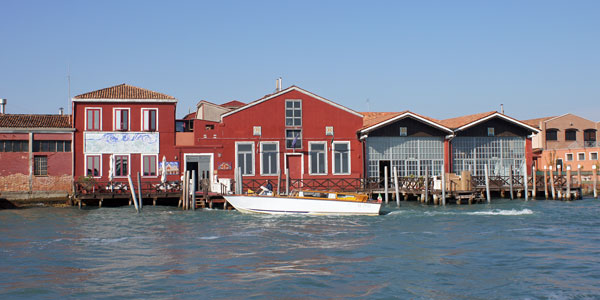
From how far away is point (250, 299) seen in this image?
1248cm

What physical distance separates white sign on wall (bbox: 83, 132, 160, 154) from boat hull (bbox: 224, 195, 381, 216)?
361 inches

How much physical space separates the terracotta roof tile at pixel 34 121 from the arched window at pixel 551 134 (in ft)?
156

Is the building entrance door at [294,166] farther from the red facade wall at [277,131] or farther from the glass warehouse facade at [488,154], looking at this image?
the glass warehouse facade at [488,154]

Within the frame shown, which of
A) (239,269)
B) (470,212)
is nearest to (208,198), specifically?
(470,212)

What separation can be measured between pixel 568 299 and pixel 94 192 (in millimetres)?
26669

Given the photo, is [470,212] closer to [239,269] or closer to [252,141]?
[252,141]

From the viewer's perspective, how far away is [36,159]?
3406 cm

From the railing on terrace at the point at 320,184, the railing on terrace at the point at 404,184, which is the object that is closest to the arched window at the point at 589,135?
the railing on terrace at the point at 404,184

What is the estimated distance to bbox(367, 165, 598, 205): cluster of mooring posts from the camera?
109ft

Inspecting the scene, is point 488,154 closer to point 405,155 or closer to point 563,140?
point 405,155

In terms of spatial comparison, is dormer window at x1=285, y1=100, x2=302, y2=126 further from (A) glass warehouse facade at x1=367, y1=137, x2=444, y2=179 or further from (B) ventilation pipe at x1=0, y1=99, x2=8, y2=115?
(B) ventilation pipe at x1=0, y1=99, x2=8, y2=115

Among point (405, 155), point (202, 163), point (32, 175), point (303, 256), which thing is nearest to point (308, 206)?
point (202, 163)

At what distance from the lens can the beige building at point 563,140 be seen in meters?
57.8

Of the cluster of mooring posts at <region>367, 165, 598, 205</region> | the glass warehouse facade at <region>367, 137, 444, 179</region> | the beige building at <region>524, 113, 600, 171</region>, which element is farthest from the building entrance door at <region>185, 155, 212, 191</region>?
the beige building at <region>524, 113, 600, 171</region>
